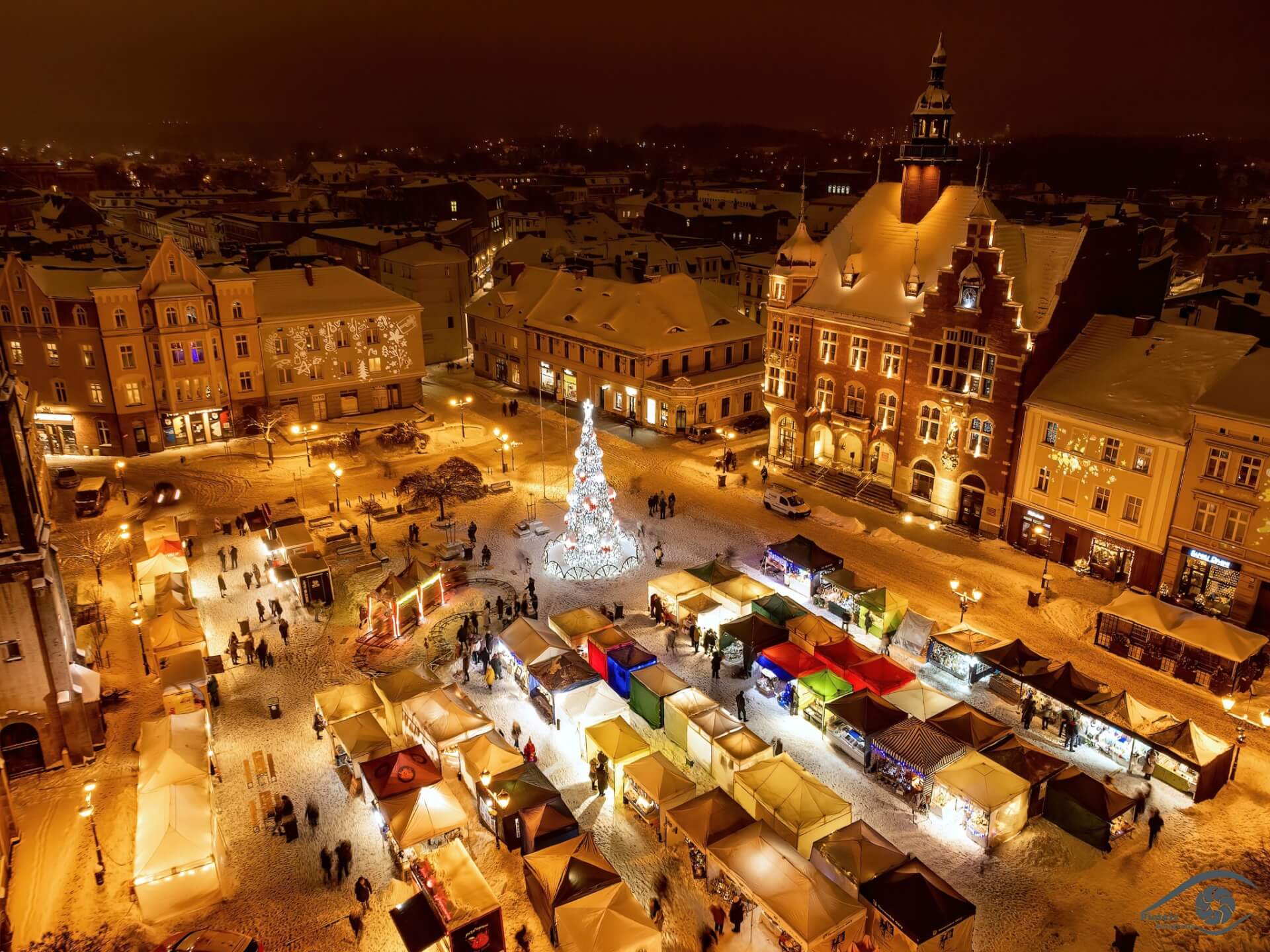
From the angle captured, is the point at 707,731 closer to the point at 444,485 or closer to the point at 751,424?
the point at 444,485

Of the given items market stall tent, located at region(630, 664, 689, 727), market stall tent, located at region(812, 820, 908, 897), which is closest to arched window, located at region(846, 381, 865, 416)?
market stall tent, located at region(630, 664, 689, 727)

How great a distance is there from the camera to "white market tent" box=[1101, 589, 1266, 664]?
31797mm

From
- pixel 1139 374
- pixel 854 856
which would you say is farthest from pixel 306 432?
pixel 1139 374

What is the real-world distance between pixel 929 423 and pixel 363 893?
3747cm

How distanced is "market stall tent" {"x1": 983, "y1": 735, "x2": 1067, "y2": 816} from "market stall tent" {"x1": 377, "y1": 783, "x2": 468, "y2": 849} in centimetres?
1658

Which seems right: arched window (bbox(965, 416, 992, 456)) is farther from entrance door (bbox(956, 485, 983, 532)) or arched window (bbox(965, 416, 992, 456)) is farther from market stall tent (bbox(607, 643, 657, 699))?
market stall tent (bbox(607, 643, 657, 699))

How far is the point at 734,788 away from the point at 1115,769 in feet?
43.6

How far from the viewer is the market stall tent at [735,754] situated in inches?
1077

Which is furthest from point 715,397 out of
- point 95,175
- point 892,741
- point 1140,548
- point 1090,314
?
point 95,175

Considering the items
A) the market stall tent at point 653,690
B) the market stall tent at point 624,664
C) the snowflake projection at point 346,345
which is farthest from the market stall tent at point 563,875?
the snowflake projection at point 346,345

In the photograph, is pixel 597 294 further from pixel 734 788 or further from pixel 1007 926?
pixel 1007 926

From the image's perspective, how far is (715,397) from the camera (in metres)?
64.0

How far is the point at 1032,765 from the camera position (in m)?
27.1

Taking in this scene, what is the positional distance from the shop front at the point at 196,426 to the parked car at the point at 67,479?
6.80m
